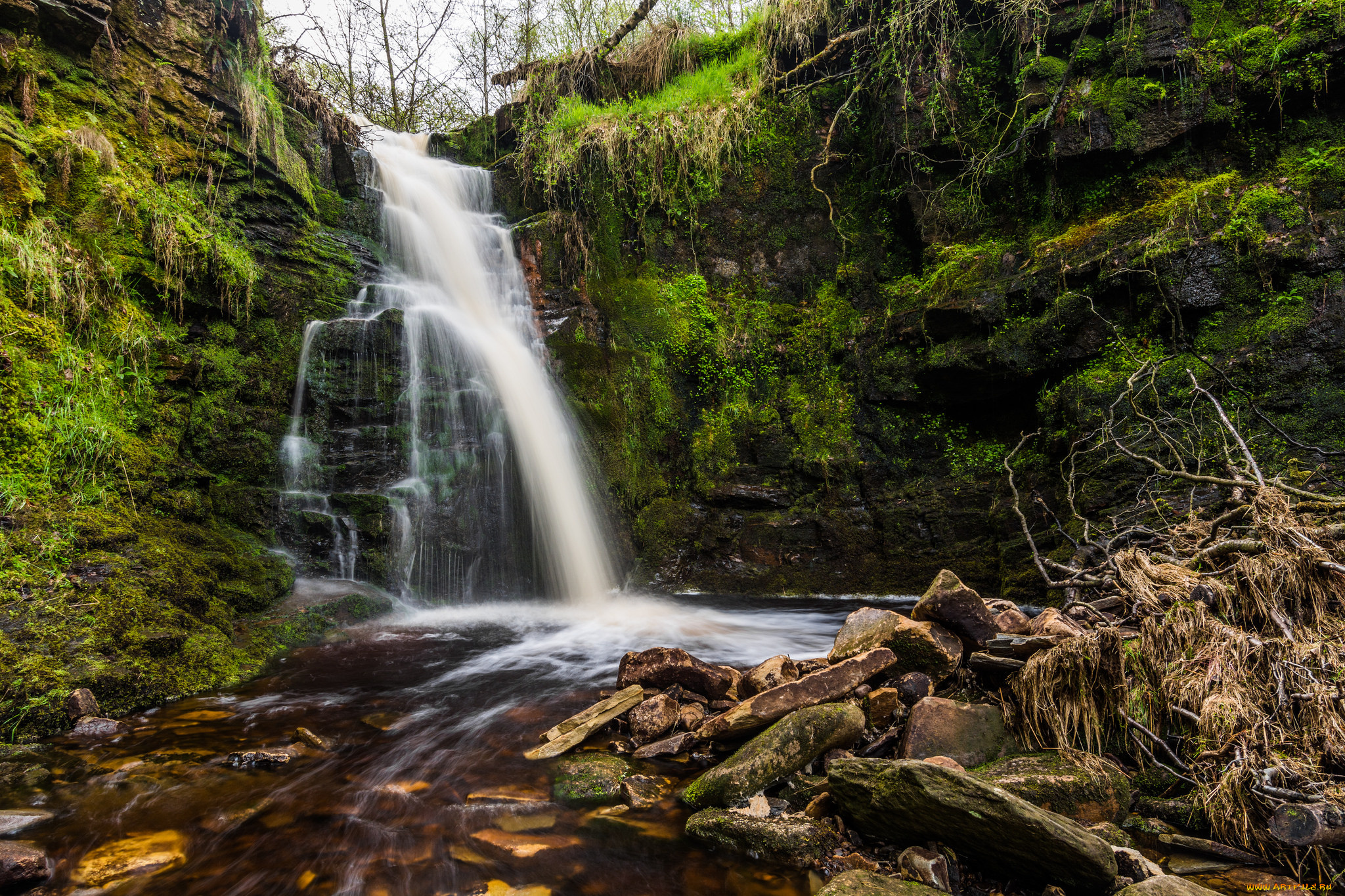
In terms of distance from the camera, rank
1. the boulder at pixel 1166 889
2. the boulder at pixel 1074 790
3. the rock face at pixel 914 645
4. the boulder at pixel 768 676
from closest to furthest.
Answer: the boulder at pixel 1166 889, the boulder at pixel 1074 790, the rock face at pixel 914 645, the boulder at pixel 768 676

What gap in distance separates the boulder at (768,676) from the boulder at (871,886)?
1.40 m

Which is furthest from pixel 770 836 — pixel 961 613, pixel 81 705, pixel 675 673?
pixel 81 705

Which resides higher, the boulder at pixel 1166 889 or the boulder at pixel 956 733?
the boulder at pixel 1166 889

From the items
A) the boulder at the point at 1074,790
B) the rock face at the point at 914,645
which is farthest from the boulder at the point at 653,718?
the boulder at the point at 1074,790

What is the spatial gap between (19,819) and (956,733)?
4.06m

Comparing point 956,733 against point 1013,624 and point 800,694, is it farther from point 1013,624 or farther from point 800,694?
point 1013,624

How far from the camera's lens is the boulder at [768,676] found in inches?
133

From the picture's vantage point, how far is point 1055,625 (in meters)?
3.07

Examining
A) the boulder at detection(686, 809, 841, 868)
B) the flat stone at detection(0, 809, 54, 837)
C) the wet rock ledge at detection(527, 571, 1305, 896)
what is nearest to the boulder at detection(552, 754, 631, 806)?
the wet rock ledge at detection(527, 571, 1305, 896)

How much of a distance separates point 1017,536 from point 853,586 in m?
1.93

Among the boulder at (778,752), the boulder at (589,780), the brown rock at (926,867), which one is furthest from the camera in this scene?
the boulder at (589,780)

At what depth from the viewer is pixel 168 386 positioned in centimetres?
584

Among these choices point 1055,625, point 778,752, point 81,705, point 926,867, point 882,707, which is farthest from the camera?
point 81,705

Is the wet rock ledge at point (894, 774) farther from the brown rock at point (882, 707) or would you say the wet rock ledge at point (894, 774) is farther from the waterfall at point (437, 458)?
the waterfall at point (437, 458)
